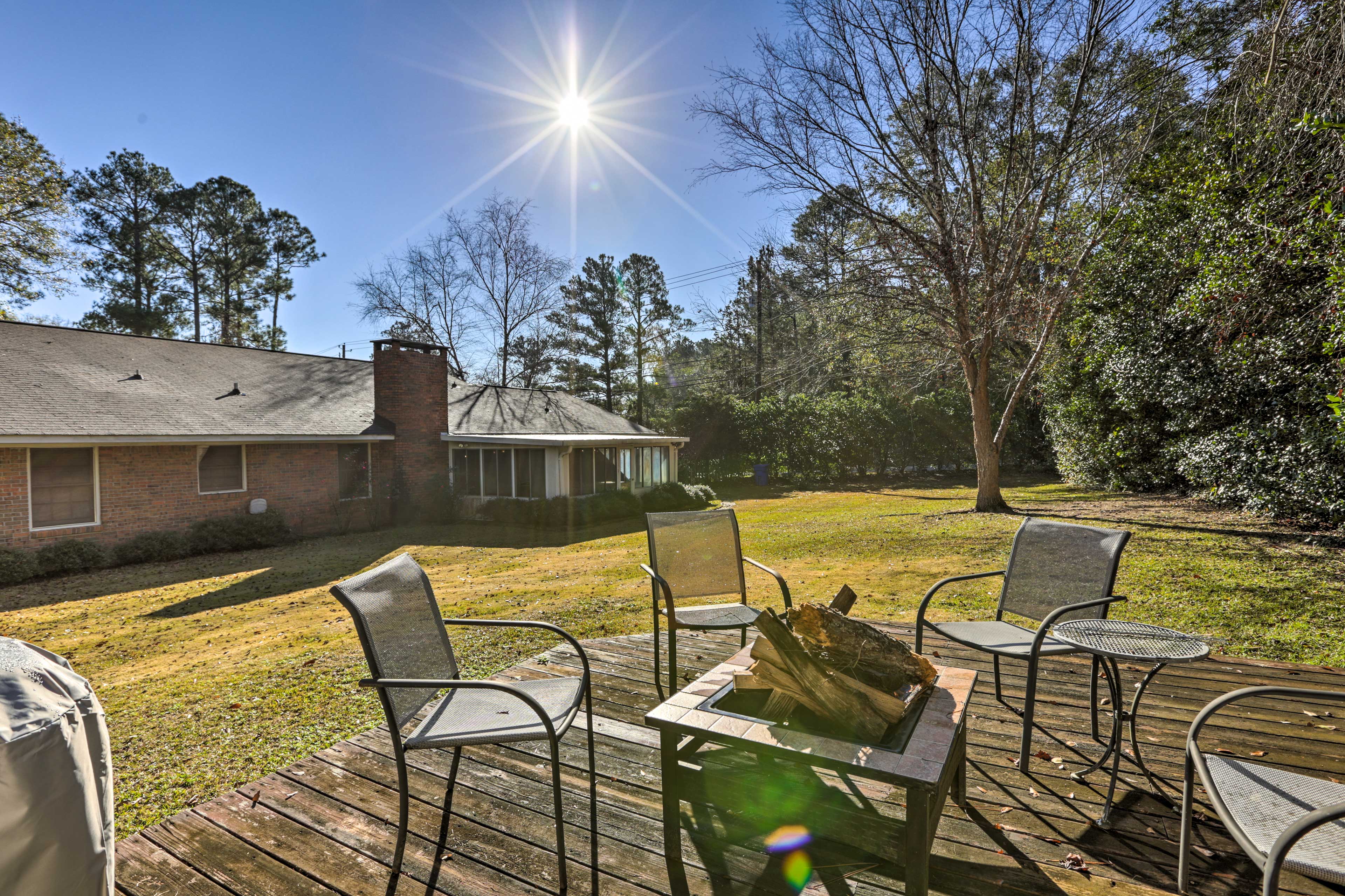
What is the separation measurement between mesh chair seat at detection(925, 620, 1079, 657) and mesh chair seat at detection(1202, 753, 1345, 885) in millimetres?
731

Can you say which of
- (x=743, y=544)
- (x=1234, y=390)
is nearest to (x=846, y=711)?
(x=743, y=544)

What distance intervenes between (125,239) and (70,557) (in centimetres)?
2289

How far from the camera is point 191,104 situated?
11.7 meters

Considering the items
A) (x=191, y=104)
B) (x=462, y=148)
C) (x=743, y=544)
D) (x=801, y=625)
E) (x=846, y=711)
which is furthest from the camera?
(x=462, y=148)

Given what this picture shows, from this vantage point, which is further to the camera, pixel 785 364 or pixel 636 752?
pixel 785 364

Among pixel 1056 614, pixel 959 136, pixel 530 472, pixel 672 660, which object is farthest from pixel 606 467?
pixel 1056 614

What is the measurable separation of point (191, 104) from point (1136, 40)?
16.4 meters

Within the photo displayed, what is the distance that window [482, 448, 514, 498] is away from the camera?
1614 centimetres

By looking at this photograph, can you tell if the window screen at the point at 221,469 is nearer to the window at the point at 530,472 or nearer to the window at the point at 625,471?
the window at the point at 530,472

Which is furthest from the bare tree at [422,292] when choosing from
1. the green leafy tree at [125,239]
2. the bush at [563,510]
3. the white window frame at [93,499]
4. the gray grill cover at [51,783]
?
the gray grill cover at [51,783]

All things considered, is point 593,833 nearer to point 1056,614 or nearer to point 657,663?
point 657,663

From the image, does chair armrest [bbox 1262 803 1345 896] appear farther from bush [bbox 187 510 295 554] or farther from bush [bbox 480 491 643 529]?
bush [bbox 187 510 295 554]

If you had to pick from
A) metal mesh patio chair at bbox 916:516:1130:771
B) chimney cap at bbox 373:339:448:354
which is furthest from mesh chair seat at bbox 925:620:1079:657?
chimney cap at bbox 373:339:448:354

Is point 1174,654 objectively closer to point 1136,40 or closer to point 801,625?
point 801,625
